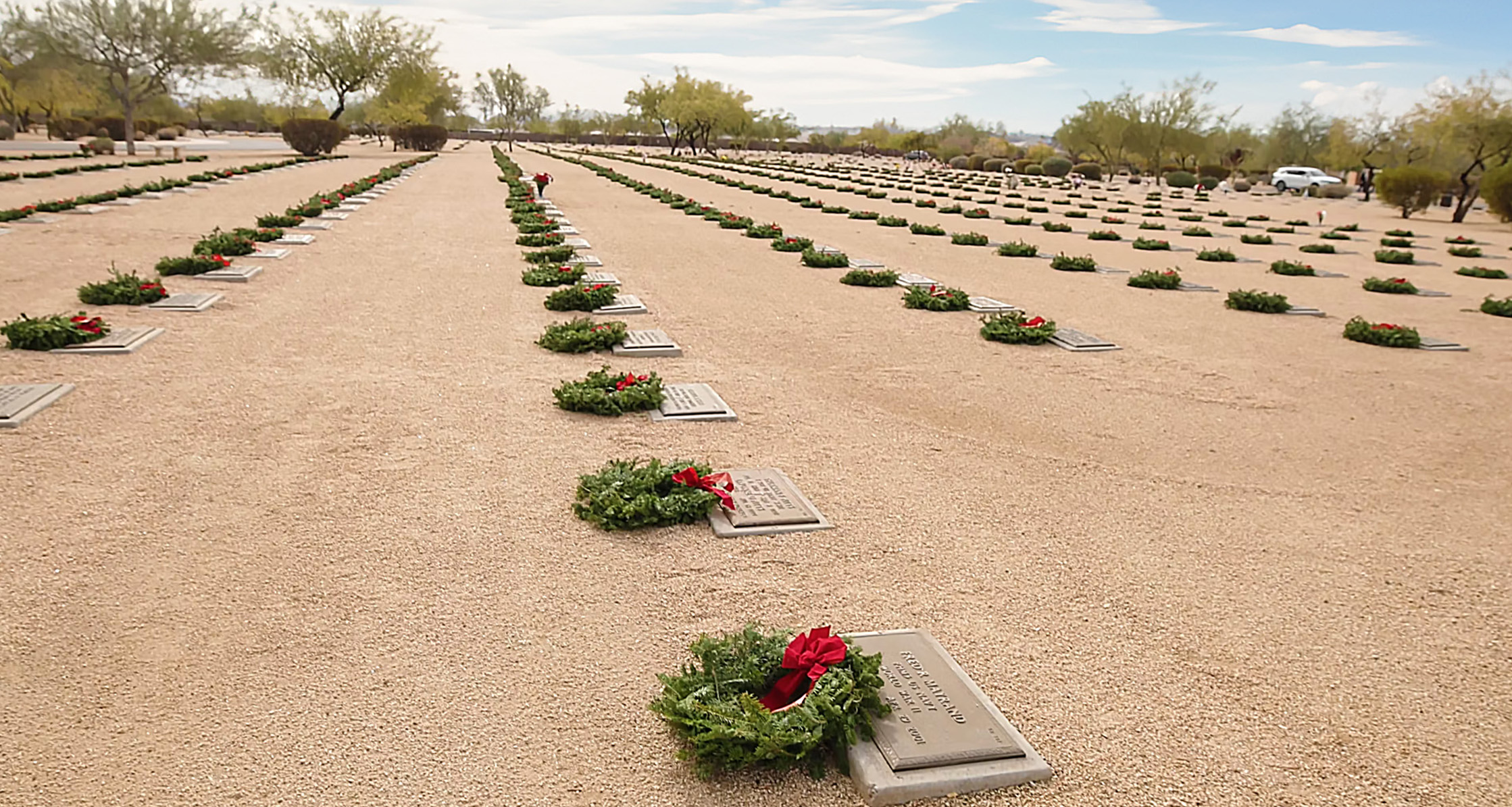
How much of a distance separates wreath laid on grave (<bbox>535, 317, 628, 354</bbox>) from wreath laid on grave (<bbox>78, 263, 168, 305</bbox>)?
12.0 ft

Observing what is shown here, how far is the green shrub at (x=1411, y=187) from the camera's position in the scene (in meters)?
28.1

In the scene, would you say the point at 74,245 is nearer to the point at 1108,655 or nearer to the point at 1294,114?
the point at 1108,655

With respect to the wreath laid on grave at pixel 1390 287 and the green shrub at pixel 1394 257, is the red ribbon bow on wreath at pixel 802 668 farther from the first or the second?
the green shrub at pixel 1394 257

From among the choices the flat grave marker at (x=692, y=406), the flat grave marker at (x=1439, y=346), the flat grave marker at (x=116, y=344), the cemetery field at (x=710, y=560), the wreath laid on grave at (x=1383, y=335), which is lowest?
the cemetery field at (x=710, y=560)

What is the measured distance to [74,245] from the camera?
1202 centimetres

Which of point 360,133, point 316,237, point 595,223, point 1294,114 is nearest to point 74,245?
point 316,237

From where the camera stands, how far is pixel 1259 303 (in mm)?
10680

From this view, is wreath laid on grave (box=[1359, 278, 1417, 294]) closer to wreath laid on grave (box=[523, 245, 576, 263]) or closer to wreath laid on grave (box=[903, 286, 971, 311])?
wreath laid on grave (box=[903, 286, 971, 311])

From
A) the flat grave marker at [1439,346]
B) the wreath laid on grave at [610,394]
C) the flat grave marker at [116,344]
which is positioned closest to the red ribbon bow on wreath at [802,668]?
the wreath laid on grave at [610,394]

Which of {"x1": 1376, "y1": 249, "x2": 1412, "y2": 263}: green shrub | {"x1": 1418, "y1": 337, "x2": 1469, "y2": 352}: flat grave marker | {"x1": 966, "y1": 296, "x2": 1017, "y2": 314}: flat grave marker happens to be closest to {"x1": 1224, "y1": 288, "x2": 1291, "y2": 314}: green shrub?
{"x1": 1418, "y1": 337, "x2": 1469, "y2": 352}: flat grave marker

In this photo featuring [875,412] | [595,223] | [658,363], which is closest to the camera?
[875,412]

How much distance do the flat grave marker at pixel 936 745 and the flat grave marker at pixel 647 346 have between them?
482 centimetres

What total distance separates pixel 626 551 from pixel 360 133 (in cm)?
9334

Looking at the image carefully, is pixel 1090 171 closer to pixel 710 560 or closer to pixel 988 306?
pixel 988 306
